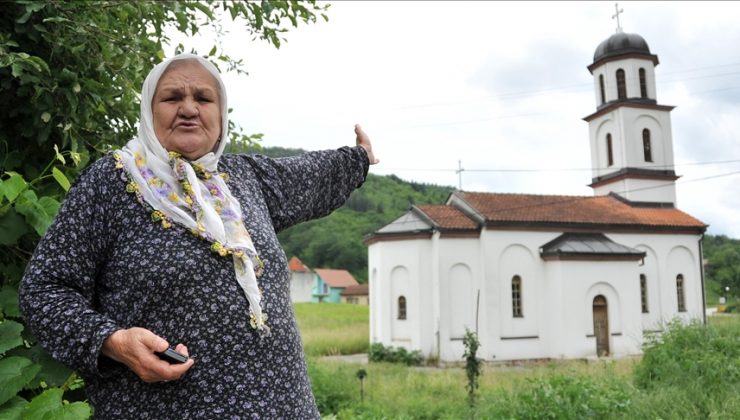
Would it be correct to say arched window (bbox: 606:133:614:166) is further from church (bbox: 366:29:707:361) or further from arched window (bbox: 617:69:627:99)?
church (bbox: 366:29:707:361)

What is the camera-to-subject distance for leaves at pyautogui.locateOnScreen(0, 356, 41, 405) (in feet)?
4.54

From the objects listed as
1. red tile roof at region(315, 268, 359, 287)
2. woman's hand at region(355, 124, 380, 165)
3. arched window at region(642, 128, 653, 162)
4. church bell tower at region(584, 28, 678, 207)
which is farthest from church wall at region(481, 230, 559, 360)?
red tile roof at region(315, 268, 359, 287)

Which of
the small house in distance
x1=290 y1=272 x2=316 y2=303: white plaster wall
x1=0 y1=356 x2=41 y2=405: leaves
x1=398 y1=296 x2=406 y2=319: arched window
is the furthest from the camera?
x1=290 y1=272 x2=316 y2=303: white plaster wall

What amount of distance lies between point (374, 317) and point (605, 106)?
47.7ft

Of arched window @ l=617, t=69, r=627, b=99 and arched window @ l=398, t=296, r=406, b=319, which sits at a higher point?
arched window @ l=617, t=69, r=627, b=99

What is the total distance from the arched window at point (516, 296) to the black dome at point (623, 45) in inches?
474

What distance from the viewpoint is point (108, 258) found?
4.73 feet

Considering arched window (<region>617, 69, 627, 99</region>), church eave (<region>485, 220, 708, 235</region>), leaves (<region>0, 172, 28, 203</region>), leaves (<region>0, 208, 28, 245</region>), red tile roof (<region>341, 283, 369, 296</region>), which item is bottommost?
leaves (<region>0, 208, 28, 245</region>)

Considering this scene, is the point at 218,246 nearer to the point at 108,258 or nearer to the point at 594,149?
the point at 108,258

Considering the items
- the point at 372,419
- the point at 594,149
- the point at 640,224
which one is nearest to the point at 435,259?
the point at 640,224

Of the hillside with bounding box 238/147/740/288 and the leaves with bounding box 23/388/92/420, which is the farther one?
the hillside with bounding box 238/147/740/288

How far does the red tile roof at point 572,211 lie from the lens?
21969mm

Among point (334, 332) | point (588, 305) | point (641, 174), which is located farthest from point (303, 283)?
point (588, 305)

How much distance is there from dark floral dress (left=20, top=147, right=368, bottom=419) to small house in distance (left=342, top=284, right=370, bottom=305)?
61756 millimetres
